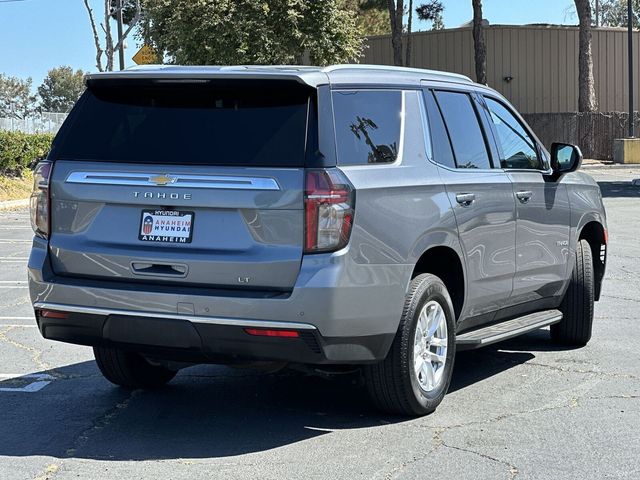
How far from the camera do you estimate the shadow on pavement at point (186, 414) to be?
560cm

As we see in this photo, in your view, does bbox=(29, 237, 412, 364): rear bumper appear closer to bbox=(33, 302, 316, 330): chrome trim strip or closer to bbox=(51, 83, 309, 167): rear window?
bbox=(33, 302, 316, 330): chrome trim strip

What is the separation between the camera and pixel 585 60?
44.1m

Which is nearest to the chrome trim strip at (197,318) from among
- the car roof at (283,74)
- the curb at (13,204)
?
the car roof at (283,74)

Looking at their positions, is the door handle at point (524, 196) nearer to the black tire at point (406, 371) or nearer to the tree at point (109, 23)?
the black tire at point (406, 371)

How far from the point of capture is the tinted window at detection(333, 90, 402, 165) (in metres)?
5.68

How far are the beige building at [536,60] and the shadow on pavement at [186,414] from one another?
4651 cm

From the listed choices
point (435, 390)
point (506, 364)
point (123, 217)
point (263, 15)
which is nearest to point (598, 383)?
point (506, 364)

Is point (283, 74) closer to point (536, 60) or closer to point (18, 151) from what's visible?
point (18, 151)

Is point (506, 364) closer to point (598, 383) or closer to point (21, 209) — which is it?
point (598, 383)

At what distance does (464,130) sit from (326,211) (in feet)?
5.98

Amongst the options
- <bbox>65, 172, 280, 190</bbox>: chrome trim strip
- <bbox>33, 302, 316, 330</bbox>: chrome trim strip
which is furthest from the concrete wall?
<bbox>33, 302, 316, 330</bbox>: chrome trim strip

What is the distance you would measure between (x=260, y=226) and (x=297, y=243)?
22cm

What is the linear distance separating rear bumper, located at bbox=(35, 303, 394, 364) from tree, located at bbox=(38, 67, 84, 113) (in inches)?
5533

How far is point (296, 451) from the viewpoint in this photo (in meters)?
5.50
